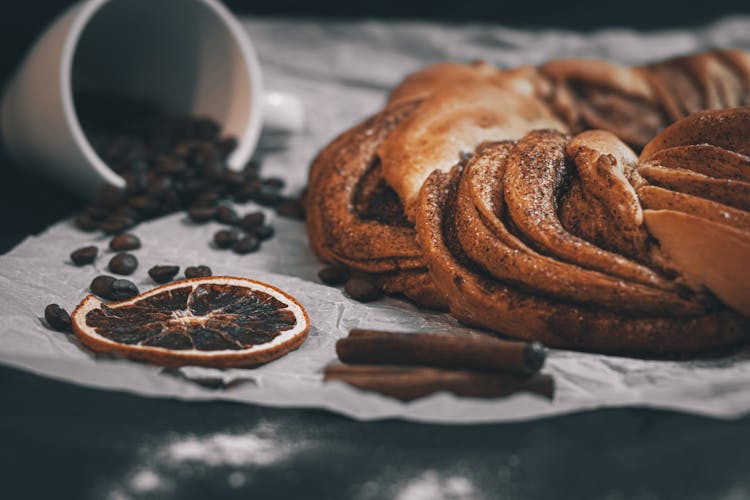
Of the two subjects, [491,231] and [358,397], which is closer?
[358,397]

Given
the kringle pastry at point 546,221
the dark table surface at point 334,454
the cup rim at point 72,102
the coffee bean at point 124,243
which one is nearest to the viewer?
the dark table surface at point 334,454

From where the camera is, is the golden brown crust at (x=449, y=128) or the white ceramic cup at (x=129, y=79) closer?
the golden brown crust at (x=449, y=128)

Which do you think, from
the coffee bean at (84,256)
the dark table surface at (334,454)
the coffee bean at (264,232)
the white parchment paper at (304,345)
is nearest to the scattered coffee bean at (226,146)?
the white parchment paper at (304,345)

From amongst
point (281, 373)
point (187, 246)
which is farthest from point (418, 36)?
point (281, 373)

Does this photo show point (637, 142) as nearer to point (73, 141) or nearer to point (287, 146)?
point (287, 146)

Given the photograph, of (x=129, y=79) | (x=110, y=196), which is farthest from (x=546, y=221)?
(x=129, y=79)

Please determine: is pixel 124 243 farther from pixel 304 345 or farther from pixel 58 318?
pixel 304 345

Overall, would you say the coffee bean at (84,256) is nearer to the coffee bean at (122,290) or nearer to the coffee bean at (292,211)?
the coffee bean at (122,290)
